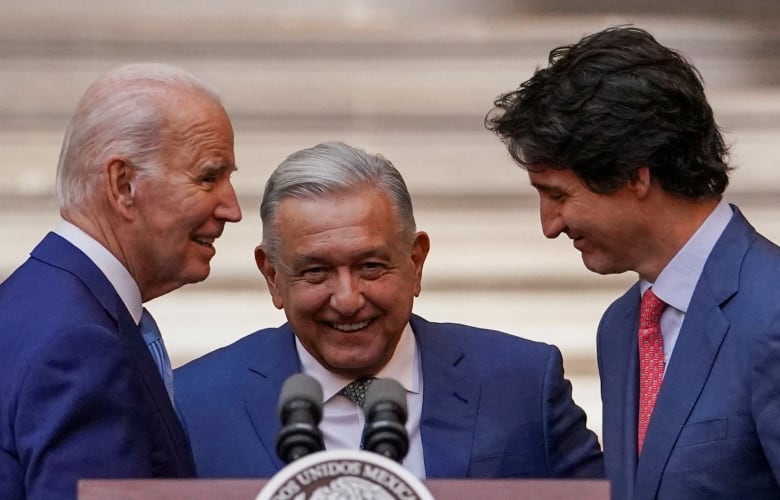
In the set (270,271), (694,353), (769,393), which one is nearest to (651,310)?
(694,353)

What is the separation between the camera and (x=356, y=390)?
345 centimetres

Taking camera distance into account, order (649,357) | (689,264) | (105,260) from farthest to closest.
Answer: (649,357)
(689,264)
(105,260)

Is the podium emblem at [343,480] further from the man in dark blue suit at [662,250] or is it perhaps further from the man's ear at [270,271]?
the man's ear at [270,271]

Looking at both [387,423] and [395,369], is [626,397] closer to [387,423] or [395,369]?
[395,369]

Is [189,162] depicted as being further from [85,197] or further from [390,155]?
[390,155]

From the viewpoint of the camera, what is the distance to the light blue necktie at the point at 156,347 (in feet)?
10.4

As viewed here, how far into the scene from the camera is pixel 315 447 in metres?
2.25

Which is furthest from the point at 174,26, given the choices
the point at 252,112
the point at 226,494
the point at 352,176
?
the point at 226,494

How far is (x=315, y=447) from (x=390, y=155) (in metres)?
3.44

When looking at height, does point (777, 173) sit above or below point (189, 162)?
above

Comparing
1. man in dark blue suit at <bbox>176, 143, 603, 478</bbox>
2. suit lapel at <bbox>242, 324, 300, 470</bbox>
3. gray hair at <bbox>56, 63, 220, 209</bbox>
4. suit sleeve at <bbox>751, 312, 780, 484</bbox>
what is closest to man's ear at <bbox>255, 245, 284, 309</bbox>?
man in dark blue suit at <bbox>176, 143, 603, 478</bbox>

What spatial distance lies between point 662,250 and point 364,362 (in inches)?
24.2

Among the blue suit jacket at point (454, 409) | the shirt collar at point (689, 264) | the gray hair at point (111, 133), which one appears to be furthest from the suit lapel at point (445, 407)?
the gray hair at point (111, 133)

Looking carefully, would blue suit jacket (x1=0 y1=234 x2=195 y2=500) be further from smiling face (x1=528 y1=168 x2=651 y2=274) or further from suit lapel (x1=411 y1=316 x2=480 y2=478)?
smiling face (x1=528 y1=168 x2=651 y2=274)
